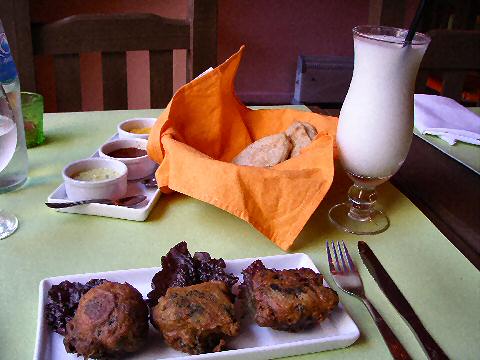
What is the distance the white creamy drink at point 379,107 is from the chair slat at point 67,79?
0.98 meters

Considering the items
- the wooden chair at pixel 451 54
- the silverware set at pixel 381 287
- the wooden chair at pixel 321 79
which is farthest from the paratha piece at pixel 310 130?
the wooden chair at pixel 321 79

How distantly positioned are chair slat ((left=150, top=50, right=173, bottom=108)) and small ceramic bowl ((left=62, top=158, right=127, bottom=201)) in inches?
29.5

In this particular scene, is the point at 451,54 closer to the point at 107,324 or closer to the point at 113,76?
the point at 113,76

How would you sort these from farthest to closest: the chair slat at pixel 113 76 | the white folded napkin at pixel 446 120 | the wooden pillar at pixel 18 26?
1. the chair slat at pixel 113 76
2. the wooden pillar at pixel 18 26
3. the white folded napkin at pixel 446 120

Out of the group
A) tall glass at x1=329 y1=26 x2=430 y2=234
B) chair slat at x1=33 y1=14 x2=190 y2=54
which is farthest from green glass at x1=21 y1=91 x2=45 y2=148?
tall glass at x1=329 y1=26 x2=430 y2=234

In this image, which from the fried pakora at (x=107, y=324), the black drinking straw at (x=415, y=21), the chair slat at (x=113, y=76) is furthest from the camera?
the chair slat at (x=113, y=76)

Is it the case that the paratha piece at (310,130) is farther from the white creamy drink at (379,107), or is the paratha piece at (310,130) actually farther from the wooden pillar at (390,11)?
the wooden pillar at (390,11)

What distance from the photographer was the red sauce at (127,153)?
945 millimetres

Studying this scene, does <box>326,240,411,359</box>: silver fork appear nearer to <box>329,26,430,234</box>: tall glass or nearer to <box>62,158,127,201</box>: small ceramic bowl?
<box>329,26,430,234</box>: tall glass

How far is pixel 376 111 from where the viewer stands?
79 centimetres

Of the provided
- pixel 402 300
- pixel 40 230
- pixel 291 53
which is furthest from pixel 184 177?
pixel 291 53

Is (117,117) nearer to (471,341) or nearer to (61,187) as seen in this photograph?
(61,187)

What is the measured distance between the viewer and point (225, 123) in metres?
0.99

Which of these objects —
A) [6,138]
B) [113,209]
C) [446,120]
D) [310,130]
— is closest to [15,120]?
[6,138]
